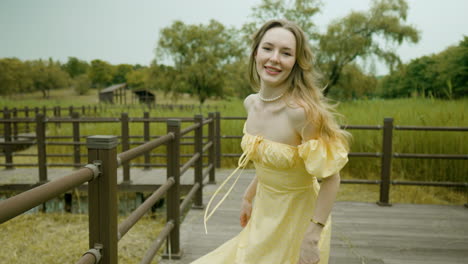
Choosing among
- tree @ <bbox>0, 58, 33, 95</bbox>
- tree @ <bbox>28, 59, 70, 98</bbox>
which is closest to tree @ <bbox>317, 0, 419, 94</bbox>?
tree @ <bbox>0, 58, 33, 95</bbox>

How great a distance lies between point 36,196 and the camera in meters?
0.91

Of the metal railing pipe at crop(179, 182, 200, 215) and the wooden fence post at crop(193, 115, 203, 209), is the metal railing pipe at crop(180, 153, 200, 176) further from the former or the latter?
the metal railing pipe at crop(179, 182, 200, 215)

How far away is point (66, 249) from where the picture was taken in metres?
3.66

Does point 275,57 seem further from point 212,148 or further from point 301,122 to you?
point 212,148

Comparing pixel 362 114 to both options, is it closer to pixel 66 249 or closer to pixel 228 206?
pixel 228 206

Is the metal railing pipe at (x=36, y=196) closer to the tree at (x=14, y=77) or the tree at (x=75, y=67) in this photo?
the tree at (x=14, y=77)

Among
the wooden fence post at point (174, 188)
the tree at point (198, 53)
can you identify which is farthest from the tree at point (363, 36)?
the wooden fence post at point (174, 188)

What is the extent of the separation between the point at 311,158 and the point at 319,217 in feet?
0.72

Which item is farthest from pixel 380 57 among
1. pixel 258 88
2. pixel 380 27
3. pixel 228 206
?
pixel 258 88

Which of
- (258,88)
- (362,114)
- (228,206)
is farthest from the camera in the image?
(362,114)

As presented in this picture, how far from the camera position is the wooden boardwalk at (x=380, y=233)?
2.84 m

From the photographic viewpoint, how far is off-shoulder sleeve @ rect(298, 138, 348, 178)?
1.31 metres

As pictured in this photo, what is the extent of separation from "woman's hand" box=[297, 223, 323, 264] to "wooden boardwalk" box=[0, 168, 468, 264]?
1537 mm

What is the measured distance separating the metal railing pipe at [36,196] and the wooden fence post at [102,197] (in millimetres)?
96
